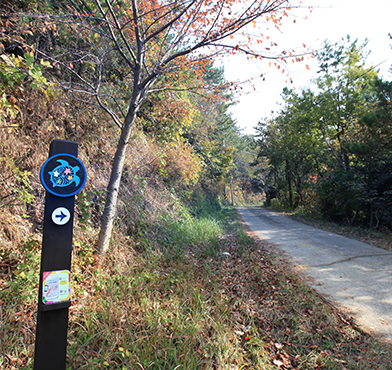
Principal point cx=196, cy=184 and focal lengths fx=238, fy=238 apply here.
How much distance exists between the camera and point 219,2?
14.2 feet

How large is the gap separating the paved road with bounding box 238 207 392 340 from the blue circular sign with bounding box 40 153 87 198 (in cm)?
385

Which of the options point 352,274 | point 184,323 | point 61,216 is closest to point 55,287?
point 61,216

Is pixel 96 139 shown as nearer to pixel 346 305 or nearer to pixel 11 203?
pixel 11 203

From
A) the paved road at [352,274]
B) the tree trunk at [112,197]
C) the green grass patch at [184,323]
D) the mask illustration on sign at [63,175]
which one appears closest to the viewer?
the mask illustration on sign at [63,175]

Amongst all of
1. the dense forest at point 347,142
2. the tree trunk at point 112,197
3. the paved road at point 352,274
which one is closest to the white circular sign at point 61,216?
the tree trunk at point 112,197

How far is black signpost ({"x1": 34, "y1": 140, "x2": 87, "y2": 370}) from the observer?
5.60ft

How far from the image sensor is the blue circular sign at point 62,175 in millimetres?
1774

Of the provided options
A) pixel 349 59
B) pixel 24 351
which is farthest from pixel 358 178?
pixel 24 351

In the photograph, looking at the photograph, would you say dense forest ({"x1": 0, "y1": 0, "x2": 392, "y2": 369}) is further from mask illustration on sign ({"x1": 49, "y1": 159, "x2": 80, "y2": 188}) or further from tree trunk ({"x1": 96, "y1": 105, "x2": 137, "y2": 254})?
mask illustration on sign ({"x1": 49, "y1": 159, "x2": 80, "y2": 188})

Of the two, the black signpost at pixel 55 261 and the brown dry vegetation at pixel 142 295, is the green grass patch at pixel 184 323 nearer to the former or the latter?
the brown dry vegetation at pixel 142 295

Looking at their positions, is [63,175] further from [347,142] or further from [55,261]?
[347,142]

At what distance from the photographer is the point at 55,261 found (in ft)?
5.78

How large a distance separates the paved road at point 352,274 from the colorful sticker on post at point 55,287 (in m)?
3.58

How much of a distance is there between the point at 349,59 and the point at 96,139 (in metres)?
14.4
